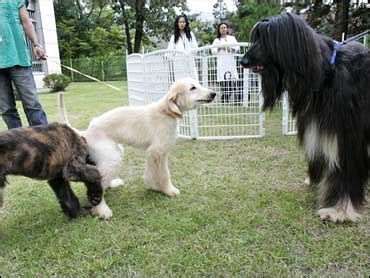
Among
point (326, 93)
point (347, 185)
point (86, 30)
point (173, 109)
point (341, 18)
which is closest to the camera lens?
point (326, 93)

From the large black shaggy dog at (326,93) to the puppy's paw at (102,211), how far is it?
144 cm

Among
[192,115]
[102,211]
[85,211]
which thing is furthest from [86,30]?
[102,211]

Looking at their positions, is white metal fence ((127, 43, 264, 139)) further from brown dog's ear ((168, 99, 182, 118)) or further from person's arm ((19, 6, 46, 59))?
person's arm ((19, 6, 46, 59))

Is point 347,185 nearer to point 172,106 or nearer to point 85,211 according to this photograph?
point 172,106

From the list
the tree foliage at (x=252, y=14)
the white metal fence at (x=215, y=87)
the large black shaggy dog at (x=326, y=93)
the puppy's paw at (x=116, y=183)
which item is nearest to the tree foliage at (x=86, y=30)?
the tree foliage at (x=252, y=14)

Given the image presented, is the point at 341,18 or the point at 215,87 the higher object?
the point at 341,18

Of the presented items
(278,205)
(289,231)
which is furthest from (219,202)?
(289,231)

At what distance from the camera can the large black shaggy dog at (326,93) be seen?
2.04 m

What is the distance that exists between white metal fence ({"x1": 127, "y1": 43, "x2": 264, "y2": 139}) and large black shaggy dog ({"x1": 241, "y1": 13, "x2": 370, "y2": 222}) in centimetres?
212

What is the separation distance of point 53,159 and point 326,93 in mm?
1871

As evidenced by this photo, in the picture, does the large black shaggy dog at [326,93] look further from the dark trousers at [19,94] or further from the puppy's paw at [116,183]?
the dark trousers at [19,94]

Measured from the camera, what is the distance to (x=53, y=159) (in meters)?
2.28

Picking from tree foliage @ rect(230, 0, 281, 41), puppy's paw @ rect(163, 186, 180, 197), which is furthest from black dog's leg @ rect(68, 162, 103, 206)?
tree foliage @ rect(230, 0, 281, 41)

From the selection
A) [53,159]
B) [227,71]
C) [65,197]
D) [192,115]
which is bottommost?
[65,197]
